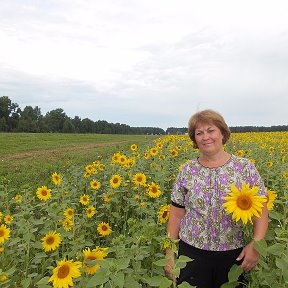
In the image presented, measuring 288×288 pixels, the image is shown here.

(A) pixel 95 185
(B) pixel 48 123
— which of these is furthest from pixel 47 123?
(A) pixel 95 185

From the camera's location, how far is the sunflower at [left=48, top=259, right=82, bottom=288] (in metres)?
2.19

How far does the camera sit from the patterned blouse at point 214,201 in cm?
278

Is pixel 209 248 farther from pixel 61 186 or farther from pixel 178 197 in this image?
pixel 61 186

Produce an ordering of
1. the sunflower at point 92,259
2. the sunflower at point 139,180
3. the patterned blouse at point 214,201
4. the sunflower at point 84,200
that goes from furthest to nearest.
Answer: the sunflower at point 139,180
the sunflower at point 84,200
the patterned blouse at point 214,201
the sunflower at point 92,259

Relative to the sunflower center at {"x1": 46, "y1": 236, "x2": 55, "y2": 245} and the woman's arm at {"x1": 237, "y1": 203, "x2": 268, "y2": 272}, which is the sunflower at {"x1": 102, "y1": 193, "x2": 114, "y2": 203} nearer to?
the sunflower center at {"x1": 46, "y1": 236, "x2": 55, "y2": 245}

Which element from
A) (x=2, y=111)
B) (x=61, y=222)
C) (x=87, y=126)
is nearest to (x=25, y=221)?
(x=61, y=222)

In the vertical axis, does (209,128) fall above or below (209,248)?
above

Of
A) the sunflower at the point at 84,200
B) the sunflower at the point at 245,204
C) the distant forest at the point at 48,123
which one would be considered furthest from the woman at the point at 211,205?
the distant forest at the point at 48,123

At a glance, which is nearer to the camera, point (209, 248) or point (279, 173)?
point (209, 248)

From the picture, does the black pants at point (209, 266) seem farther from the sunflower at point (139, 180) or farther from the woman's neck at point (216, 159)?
the sunflower at point (139, 180)

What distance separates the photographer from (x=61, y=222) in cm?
390

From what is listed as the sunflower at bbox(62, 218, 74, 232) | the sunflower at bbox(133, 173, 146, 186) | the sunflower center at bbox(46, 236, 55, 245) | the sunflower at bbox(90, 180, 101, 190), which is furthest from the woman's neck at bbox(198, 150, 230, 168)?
the sunflower at bbox(90, 180, 101, 190)

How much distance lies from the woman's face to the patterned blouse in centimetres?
13

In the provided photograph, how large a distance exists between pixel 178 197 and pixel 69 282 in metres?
1.06
